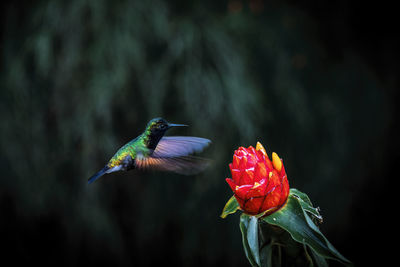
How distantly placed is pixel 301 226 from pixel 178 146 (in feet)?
1.08

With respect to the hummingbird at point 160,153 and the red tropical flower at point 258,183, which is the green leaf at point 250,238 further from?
the hummingbird at point 160,153

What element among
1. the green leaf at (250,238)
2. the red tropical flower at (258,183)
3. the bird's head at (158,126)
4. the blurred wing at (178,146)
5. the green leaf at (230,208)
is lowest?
the green leaf at (250,238)

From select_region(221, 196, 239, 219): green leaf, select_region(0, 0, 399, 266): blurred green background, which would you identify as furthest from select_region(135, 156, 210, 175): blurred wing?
select_region(0, 0, 399, 266): blurred green background

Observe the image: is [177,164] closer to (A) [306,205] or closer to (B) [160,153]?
(B) [160,153]

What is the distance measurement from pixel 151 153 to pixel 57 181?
940 millimetres

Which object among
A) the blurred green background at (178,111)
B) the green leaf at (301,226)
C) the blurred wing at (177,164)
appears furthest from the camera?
the blurred green background at (178,111)

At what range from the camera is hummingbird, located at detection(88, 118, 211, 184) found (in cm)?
58

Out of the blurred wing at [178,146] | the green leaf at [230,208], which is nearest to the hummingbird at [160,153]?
the blurred wing at [178,146]

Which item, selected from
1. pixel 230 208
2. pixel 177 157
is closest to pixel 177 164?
pixel 177 157

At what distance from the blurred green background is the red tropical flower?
1010 millimetres

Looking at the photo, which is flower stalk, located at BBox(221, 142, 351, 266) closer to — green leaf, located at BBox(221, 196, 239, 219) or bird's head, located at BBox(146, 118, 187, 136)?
green leaf, located at BBox(221, 196, 239, 219)

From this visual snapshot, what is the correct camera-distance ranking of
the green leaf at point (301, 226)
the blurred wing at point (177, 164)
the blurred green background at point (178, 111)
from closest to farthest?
the green leaf at point (301, 226)
the blurred wing at point (177, 164)
the blurred green background at point (178, 111)

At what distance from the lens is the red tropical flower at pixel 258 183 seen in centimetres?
37

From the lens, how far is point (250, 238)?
0.35m
